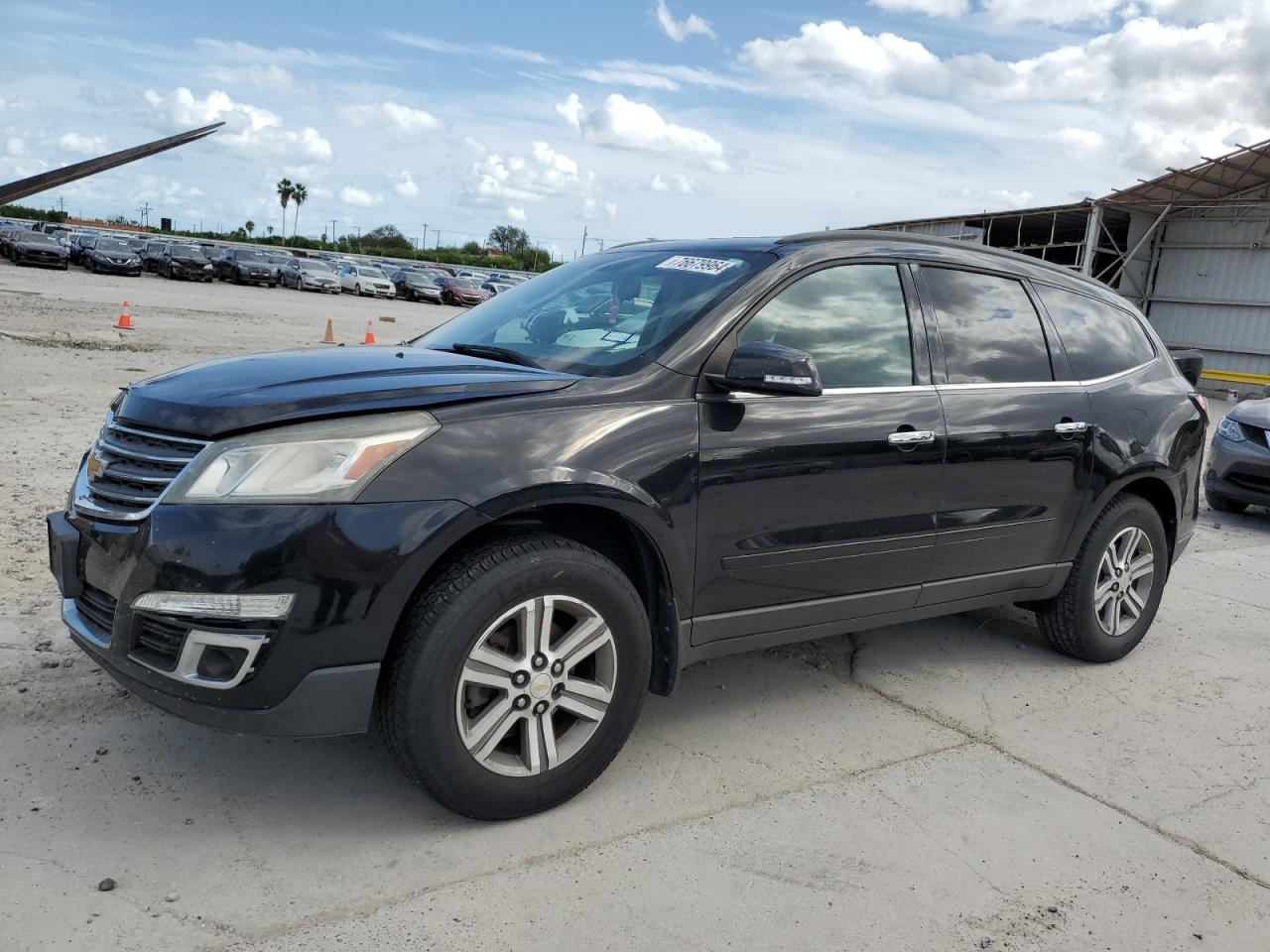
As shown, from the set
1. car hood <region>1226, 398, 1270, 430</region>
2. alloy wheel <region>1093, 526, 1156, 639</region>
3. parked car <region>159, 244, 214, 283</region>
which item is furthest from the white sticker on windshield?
parked car <region>159, 244, 214, 283</region>

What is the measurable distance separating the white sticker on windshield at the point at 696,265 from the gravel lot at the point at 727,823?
5.46 feet

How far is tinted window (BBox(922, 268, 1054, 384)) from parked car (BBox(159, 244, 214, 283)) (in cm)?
4211

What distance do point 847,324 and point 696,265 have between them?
1.96ft

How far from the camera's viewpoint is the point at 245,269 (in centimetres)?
4219

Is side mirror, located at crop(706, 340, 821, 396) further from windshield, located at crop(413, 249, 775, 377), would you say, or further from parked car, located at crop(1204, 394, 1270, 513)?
parked car, located at crop(1204, 394, 1270, 513)

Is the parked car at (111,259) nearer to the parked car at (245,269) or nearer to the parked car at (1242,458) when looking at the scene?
the parked car at (245,269)

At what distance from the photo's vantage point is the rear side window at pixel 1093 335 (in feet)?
15.3

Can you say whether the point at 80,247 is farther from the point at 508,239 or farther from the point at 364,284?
the point at 508,239

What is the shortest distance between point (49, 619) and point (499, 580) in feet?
8.18

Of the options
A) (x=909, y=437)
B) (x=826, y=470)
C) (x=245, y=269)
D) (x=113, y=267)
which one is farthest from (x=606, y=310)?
(x=245, y=269)

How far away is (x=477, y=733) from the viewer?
117 inches

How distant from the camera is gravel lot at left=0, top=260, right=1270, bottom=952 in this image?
2.67 meters

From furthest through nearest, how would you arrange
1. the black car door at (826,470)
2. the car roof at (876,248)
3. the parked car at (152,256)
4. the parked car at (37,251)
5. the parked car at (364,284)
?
the parked car at (364,284) < the parked car at (152,256) < the parked car at (37,251) < the car roof at (876,248) < the black car door at (826,470)

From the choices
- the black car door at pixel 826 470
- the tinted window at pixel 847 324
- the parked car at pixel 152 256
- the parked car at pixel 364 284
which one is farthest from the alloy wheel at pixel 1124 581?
the parked car at pixel 152 256
